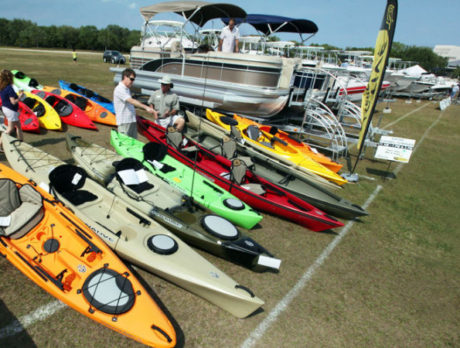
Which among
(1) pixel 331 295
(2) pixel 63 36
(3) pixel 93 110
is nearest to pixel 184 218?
(1) pixel 331 295

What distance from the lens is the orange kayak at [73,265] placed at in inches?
110

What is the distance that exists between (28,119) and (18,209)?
5734 millimetres

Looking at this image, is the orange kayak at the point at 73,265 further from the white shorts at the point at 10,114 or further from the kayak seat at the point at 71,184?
the white shorts at the point at 10,114

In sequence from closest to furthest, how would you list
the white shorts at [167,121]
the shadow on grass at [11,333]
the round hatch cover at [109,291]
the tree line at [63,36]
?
1. the shadow on grass at [11,333]
2. the round hatch cover at [109,291]
3. the white shorts at [167,121]
4. the tree line at [63,36]

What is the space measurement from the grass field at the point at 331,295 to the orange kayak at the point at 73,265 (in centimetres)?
34

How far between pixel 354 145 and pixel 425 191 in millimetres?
4131

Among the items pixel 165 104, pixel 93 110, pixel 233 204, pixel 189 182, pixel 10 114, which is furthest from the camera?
pixel 93 110

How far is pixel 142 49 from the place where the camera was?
13.5m

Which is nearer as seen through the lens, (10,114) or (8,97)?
(8,97)

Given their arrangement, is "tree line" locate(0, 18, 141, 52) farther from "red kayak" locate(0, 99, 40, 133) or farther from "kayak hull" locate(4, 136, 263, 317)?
"kayak hull" locate(4, 136, 263, 317)

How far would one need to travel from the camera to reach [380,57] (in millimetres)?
6449

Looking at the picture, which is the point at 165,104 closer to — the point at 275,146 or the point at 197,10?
the point at 275,146

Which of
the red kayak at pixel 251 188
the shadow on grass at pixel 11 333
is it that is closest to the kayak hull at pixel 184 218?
the red kayak at pixel 251 188

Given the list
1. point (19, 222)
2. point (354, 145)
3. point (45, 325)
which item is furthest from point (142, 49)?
point (45, 325)
